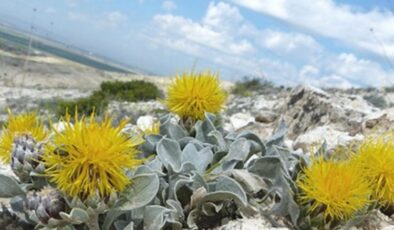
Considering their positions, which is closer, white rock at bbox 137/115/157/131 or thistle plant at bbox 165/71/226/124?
thistle plant at bbox 165/71/226/124

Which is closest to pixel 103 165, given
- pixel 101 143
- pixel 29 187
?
pixel 101 143

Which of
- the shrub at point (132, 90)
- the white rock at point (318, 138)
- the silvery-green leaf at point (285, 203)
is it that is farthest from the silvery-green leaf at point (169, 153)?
the shrub at point (132, 90)

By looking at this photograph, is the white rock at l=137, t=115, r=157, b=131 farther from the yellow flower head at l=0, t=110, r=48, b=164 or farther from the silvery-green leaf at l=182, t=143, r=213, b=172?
the yellow flower head at l=0, t=110, r=48, b=164

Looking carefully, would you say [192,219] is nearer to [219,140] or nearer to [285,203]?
[285,203]

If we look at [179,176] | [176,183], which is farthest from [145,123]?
[176,183]

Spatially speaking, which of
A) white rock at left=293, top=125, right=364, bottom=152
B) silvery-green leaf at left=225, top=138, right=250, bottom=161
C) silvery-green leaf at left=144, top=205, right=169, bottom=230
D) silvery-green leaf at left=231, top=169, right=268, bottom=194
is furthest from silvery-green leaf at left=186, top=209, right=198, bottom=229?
white rock at left=293, top=125, right=364, bottom=152
